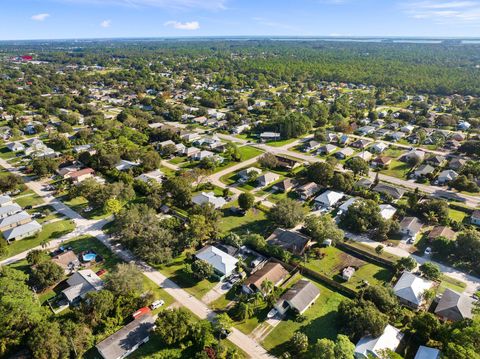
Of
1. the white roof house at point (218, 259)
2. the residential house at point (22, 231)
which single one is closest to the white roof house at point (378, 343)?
the white roof house at point (218, 259)

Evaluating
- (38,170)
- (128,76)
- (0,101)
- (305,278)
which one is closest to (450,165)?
Answer: (305,278)

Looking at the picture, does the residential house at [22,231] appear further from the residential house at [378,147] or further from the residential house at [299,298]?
the residential house at [378,147]

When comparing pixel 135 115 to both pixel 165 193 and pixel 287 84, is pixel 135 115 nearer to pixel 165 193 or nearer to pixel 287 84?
pixel 165 193

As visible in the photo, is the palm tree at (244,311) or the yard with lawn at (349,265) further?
the yard with lawn at (349,265)

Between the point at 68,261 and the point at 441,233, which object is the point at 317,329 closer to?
the point at 441,233

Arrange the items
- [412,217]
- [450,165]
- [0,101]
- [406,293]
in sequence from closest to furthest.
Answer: [406,293]
[412,217]
[450,165]
[0,101]

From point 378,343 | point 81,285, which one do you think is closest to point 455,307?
point 378,343
